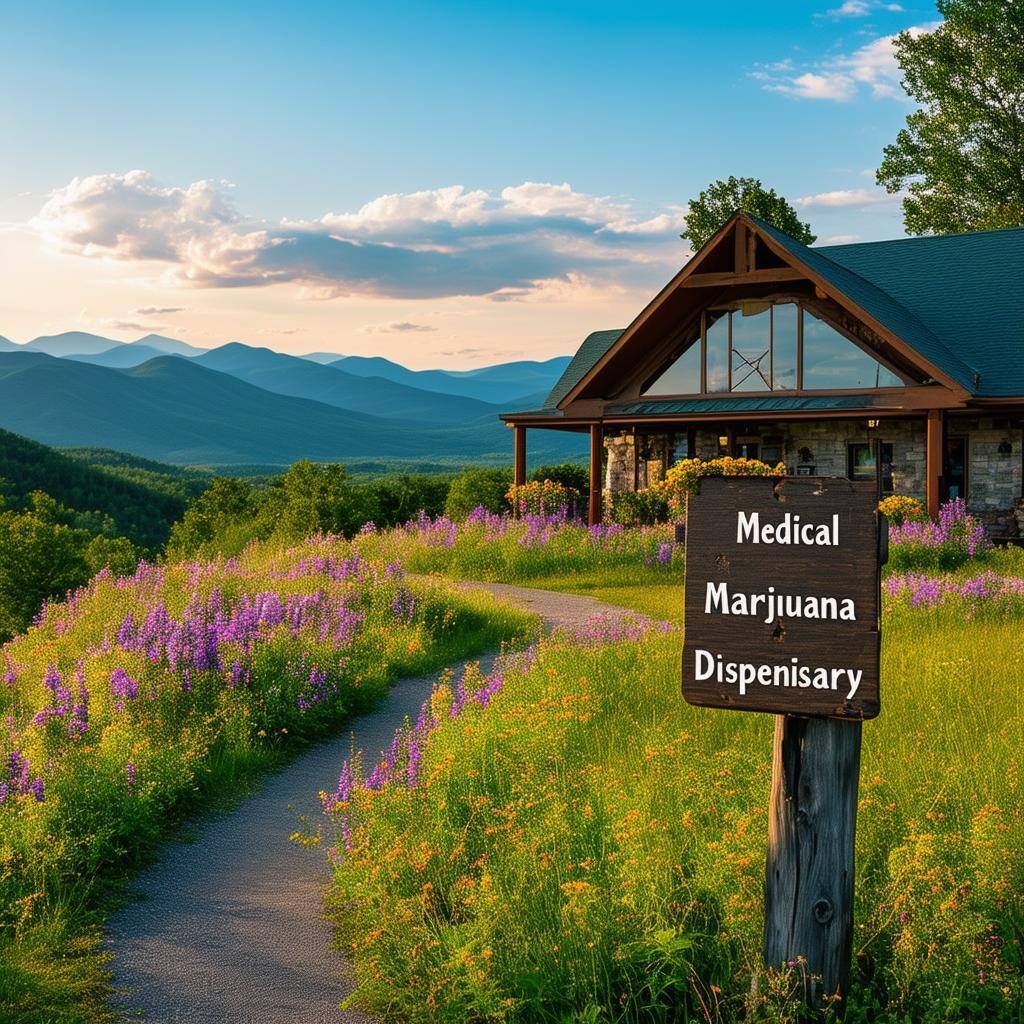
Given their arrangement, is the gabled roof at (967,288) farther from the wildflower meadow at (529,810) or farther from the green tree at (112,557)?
the green tree at (112,557)

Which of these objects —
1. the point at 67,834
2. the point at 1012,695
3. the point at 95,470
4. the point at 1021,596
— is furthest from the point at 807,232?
the point at 95,470

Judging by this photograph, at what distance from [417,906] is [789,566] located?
Answer: 7.75 feet

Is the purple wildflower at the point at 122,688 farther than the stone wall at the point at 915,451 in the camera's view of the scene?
No

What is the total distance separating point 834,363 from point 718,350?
2537 mm

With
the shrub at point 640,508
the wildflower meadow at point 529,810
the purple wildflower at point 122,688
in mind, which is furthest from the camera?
the shrub at point 640,508

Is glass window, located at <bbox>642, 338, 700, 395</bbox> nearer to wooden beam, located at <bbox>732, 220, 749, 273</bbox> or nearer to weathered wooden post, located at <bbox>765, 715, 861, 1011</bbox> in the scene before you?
wooden beam, located at <bbox>732, 220, 749, 273</bbox>

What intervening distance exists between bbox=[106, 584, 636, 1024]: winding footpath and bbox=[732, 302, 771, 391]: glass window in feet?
57.9

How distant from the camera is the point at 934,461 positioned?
20.3 meters

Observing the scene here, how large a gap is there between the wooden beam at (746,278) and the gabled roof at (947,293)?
409mm

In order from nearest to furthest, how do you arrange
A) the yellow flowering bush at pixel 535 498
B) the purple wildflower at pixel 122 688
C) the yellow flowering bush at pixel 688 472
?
the purple wildflower at pixel 122 688 < the yellow flowering bush at pixel 688 472 < the yellow flowering bush at pixel 535 498

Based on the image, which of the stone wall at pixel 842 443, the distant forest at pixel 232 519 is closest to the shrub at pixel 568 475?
the distant forest at pixel 232 519

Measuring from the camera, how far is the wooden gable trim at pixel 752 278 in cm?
1973

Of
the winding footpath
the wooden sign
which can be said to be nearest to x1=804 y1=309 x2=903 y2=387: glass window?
the winding footpath

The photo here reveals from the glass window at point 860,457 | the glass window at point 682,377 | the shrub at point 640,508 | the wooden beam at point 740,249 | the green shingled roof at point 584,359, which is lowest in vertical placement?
the shrub at point 640,508
